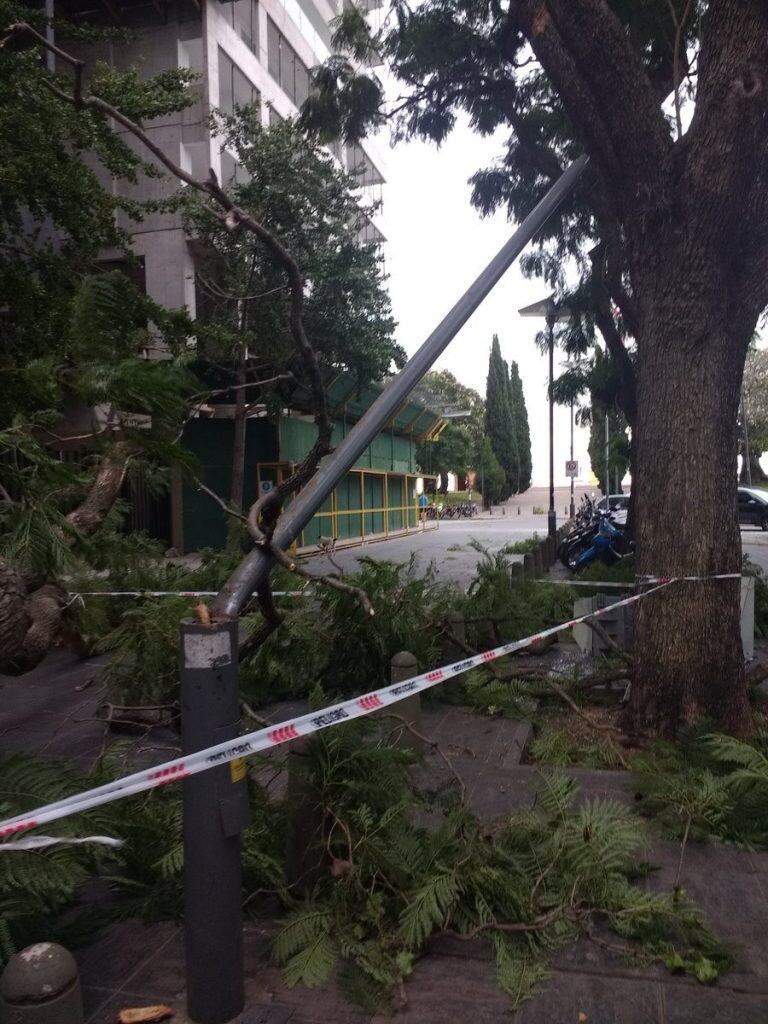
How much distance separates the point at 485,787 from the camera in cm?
479

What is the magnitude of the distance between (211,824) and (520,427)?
81.7m

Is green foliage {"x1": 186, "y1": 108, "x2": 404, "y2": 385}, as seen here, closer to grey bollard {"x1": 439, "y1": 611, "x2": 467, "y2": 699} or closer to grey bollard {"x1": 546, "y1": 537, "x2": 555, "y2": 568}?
grey bollard {"x1": 546, "y1": 537, "x2": 555, "y2": 568}

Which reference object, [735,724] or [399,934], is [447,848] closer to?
[399,934]

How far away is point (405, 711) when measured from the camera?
4.45m

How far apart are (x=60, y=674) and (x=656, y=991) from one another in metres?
7.02

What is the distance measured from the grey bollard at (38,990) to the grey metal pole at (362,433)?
1073 mm

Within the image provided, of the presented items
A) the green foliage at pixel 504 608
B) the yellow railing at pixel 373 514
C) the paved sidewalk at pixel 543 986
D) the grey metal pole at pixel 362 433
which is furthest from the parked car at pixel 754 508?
the paved sidewalk at pixel 543 986

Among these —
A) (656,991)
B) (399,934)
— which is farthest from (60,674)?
(656,991)

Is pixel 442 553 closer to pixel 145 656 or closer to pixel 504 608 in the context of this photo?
pixel 504 608

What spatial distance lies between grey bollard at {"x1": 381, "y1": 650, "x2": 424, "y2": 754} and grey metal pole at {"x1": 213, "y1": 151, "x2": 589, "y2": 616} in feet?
4.17

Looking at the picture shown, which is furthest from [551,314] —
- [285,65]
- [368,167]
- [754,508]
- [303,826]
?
[754,508]

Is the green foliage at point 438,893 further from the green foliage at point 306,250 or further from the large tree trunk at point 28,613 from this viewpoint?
the green foliage at point 306,250

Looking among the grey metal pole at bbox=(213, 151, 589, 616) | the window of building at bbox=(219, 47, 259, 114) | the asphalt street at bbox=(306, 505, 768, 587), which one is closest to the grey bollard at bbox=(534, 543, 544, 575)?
the asphalt street at bbox=(306, 505, 768, 587)

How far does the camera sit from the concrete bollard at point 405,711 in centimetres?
430
